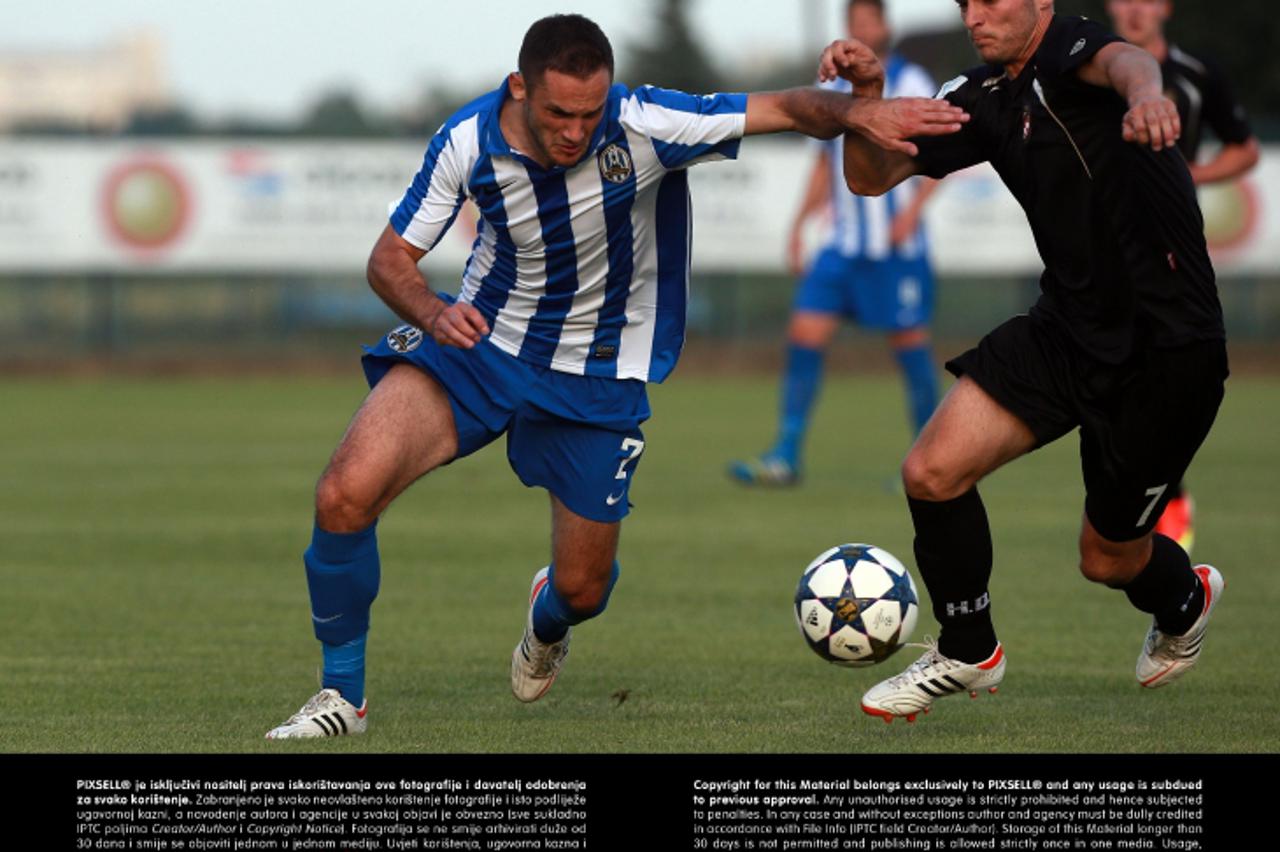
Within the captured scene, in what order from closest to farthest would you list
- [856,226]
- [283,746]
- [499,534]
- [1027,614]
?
1. [283,746]
2. [1027,614]
3. [499,534]
4. [856,226]

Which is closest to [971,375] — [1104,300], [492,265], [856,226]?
[1104,300]

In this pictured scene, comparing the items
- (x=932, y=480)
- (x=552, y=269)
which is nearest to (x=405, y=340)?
(x=552, y=269)

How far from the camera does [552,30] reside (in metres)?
5.61

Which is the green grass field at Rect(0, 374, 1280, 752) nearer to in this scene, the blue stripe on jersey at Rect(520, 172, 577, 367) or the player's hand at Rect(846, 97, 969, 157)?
the blue stripe on jersey at Rect(520, 172, 577, 367)

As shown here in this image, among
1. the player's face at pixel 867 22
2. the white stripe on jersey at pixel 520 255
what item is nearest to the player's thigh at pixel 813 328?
the player's face at pixel 867 22

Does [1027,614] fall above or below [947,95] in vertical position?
below

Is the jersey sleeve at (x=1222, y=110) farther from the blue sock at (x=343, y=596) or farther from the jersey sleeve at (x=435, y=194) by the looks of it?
the blue sock at (x=343, y=596)

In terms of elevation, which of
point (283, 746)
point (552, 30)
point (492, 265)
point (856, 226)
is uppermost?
point (856, 226)

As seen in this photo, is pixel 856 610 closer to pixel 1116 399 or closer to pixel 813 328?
pixel 1116 399

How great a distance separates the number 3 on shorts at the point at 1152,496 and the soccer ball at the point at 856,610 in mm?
719

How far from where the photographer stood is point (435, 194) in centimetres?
586

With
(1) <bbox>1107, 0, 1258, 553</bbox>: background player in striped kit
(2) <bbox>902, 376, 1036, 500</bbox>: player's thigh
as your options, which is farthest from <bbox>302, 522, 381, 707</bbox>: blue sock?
(1) <bbox>1107, 0, 1258, 553</bbox>: background player in striped kit

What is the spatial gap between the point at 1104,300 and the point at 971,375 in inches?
17.5

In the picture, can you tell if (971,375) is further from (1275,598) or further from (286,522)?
(286,522)
